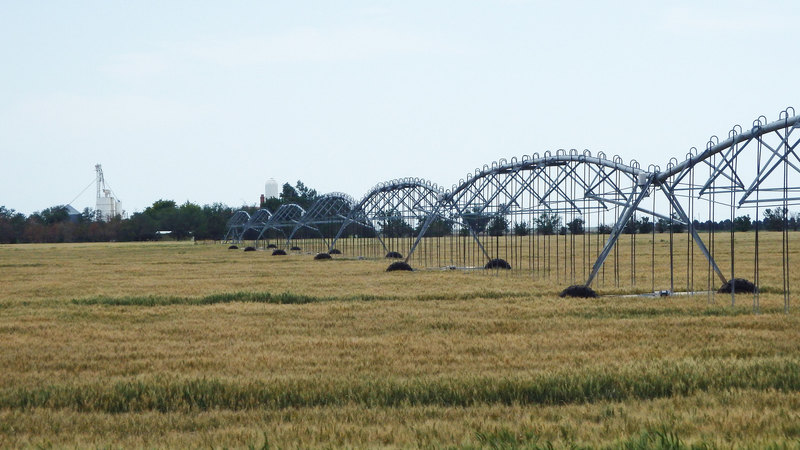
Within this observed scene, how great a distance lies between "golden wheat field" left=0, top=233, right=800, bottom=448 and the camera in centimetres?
780

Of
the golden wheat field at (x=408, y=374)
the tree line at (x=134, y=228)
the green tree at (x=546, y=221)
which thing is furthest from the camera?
the tree line at (x=134, y=228)

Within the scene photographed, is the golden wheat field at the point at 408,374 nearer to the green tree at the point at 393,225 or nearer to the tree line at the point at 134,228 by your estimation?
the green tree at the point at 393,225

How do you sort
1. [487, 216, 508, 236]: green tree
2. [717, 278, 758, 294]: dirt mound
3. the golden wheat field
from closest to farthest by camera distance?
1. the golden wheat field
2. [717, 278, 758, 294]: dirt mound
3. [487, 216, 508, 236]: green tree

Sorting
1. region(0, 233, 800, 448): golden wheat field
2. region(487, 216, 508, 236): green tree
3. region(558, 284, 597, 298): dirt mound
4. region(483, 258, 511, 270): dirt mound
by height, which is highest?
region(487, 216, 508, 236): green tree

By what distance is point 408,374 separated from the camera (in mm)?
10883

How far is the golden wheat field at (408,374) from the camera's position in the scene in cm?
780

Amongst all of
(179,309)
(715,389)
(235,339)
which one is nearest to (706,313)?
(715,389)

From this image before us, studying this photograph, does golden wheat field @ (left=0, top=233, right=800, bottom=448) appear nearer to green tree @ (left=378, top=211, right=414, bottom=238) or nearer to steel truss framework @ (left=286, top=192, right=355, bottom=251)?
green tree @ (left=378, top=211, right=414, bottom=238)

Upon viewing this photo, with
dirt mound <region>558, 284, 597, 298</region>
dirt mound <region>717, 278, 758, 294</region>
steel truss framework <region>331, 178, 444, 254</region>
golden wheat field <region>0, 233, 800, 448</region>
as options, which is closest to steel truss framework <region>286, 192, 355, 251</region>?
steel truss framework <region>331, 178, 444, 254</region>

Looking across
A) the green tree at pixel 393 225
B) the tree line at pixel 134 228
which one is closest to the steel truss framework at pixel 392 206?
the green tree at pixel 393 225

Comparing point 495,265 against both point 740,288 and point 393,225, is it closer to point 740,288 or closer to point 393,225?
point 740,288

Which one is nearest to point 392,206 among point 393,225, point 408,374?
point 393,225

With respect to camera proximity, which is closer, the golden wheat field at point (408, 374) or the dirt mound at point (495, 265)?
the golden wheat field at point (408, 374)

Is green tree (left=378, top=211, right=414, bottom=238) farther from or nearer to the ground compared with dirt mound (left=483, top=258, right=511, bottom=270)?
farther from the ground
